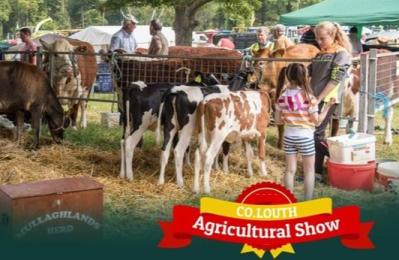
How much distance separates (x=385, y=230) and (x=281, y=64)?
449 centimetres

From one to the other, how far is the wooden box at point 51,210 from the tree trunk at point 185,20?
12.6 metres

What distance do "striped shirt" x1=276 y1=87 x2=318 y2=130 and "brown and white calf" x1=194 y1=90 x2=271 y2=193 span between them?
104 cm

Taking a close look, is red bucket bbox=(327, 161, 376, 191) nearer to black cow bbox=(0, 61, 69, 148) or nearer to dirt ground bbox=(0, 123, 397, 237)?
dirt ground bbox=(0, 123, 397, 237)

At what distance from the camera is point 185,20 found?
1697cm

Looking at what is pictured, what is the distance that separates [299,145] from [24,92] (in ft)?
14.7

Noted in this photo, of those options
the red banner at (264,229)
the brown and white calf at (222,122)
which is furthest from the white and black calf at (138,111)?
the red banner at (264,229)

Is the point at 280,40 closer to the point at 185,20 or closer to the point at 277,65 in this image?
the point at 277,65

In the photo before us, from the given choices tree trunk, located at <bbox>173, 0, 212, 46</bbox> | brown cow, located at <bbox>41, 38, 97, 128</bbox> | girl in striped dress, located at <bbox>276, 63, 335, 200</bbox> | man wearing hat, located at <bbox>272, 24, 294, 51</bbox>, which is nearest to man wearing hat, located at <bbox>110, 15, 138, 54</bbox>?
brown cow, located at <bbox>41, 38, 97, 128</bbox>

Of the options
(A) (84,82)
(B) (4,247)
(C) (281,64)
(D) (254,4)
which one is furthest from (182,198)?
(D) (254,4)

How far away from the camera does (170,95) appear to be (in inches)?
267

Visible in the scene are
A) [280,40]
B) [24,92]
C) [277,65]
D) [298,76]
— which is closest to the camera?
[298,76]

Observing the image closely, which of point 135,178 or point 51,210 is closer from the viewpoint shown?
point 51,210

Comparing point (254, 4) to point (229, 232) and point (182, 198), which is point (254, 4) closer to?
point (182, 198)

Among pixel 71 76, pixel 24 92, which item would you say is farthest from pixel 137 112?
pixel 71 76
